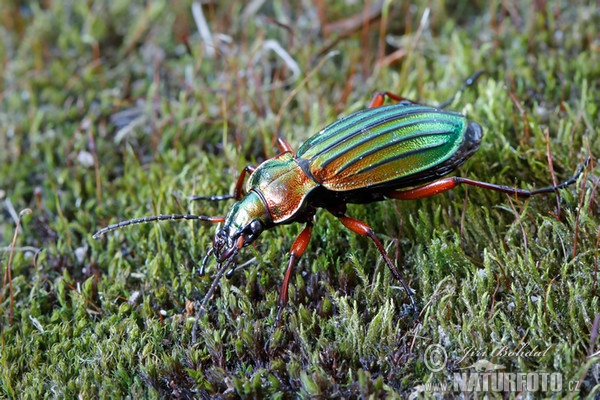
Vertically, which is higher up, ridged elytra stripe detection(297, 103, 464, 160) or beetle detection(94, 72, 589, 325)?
ridged elytra stripe detection(297, 103, 464, 160)

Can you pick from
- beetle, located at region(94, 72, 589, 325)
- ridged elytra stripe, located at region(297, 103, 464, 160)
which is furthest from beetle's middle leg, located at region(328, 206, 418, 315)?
ridged elytra stripe, located at region(297, 103, 464, 160)

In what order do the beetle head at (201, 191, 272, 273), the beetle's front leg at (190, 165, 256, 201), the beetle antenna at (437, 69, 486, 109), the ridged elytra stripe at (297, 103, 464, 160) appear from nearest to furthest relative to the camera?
the beetle head at (201, 191, 272, 273)
the ridged elytra stripe at (297, 103, 464, 160)
the beetle's front leg at (190, 165, 256, 201)
the beetle antenna at (437, 69, 486, 109)

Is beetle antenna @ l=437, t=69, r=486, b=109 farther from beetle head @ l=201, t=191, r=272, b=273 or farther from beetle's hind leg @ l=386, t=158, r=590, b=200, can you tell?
beetle head @ l=201, t=191, r=272, b=273

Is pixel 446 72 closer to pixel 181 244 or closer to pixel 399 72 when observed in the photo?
pixel 399 72

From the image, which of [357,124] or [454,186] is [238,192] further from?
[454,186]

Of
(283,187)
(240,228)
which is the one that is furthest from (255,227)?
(283,187)

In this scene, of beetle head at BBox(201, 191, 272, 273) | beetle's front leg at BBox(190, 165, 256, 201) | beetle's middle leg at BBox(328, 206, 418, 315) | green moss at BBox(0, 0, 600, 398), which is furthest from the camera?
beetle's front leg at BBox(190, 165, 256, 201)

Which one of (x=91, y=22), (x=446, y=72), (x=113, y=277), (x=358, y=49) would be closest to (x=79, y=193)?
(x=113, y=277)
